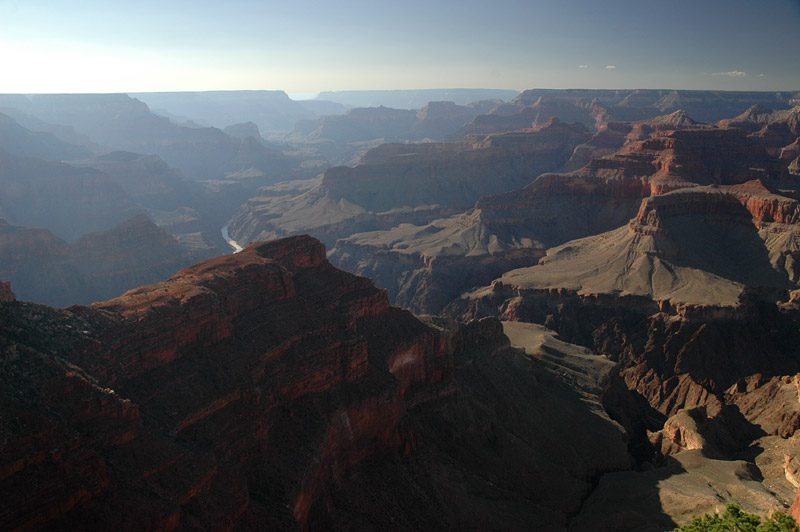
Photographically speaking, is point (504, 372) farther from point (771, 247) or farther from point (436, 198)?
point (436, 198)

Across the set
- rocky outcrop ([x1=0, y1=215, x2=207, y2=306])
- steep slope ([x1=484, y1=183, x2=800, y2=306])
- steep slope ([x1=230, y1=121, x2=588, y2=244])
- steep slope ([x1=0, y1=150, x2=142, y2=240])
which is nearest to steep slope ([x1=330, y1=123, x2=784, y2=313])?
steep slope ([x1=230, y1=121, x2=588, y2=244])

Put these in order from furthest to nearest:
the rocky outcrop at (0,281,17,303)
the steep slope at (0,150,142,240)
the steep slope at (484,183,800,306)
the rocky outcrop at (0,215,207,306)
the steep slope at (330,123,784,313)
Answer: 1. the steep slope at (0,150,142,240)
2. the steep slope at (330,123,784,313)
3. the rocky outcrop at (0,215,207,306)
4. the steep slope at (484,183,800,306)
5. the rocky outcrop at (0,281,17,303)

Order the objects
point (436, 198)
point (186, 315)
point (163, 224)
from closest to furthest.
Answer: point (186, 315) → point (163, 224) → point (436, 198)

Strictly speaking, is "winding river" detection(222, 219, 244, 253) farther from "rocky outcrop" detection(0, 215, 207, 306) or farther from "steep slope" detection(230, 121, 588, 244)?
"rocky outcrop" detection(0, 215, 207, 306)

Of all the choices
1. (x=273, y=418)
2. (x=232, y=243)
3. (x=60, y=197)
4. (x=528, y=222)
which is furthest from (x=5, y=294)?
(x=60, y=197)

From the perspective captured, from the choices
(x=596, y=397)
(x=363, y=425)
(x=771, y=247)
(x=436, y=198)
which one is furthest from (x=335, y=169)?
(x=363, y=425)

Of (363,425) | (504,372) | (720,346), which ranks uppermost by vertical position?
(363,425)
